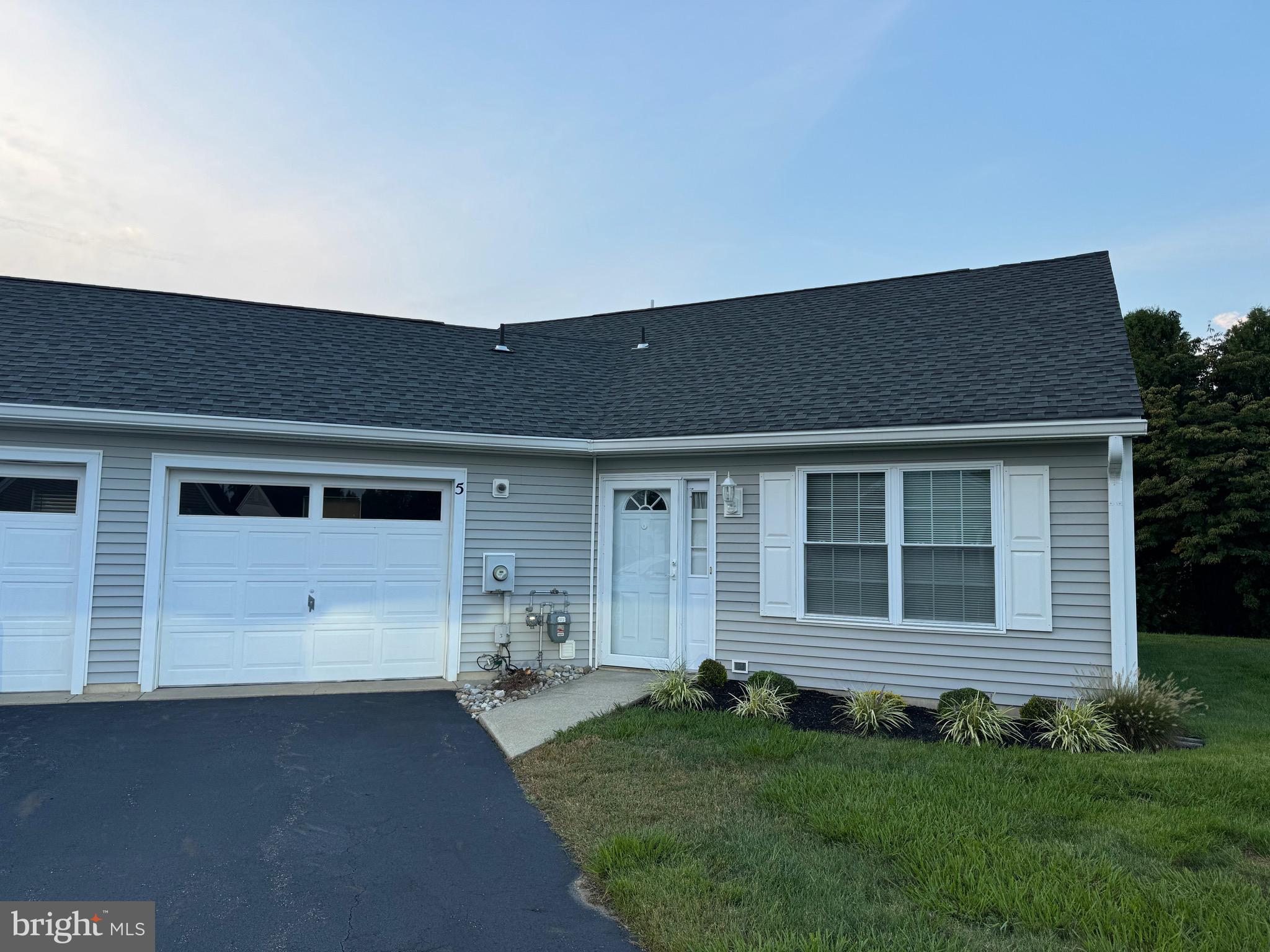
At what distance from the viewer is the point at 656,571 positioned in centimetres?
834

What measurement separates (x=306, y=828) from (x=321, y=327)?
677cm

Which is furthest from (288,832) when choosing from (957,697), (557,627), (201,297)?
(201,297)

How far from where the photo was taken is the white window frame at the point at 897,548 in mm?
6723

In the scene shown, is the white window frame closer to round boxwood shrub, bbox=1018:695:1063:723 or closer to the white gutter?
the white gutter

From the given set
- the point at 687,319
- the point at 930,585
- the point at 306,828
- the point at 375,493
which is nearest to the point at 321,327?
the point at 375,493

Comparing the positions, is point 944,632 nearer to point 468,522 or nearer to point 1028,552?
point 1028,552

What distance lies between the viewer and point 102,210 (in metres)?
10.2

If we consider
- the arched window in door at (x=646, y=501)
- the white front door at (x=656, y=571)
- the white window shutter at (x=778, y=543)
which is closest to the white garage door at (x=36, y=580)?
the white front door at (x=656, y=571)

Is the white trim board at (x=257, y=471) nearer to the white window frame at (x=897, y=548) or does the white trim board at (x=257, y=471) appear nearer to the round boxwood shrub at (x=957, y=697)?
the white window frame at (x=897, y=548)

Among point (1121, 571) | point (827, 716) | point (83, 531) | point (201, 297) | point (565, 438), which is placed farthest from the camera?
Result: point (201, 297)

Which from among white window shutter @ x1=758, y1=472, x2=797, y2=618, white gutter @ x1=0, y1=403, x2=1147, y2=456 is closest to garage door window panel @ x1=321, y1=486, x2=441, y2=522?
white gutter @ x1=0, y1=403, x2=1147, y2=456

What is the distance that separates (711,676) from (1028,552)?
3141mm

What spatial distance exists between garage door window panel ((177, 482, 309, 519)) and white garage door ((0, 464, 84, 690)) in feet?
3.08

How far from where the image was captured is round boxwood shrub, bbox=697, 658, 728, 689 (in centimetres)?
729
